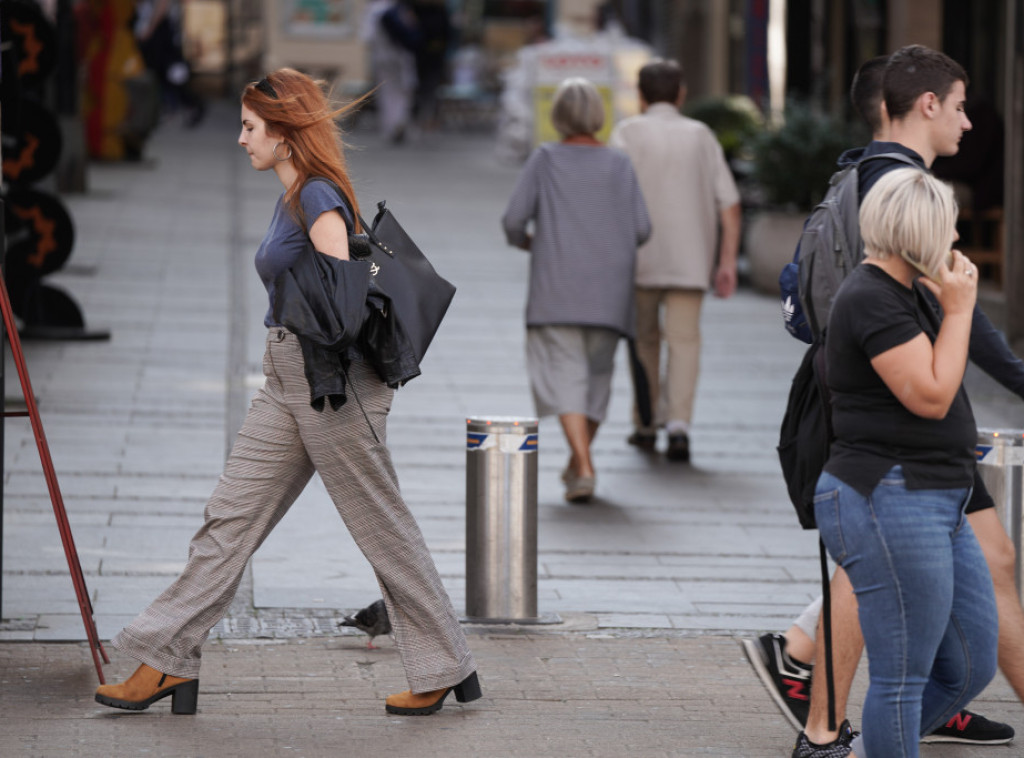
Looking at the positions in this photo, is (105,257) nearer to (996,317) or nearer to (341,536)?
(996,317)

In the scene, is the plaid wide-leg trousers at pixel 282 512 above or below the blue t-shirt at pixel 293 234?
below

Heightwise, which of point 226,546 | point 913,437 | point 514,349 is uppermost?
point 913,437

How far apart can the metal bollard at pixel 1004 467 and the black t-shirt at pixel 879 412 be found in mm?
1479

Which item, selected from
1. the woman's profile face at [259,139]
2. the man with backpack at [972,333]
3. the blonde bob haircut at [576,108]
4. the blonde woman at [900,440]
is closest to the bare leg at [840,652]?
the man with backpack at [972,333]

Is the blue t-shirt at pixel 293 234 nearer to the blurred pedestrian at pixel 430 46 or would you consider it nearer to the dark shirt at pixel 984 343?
the dark shirt at pixel 984 343

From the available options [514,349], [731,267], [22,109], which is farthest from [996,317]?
[22,109]

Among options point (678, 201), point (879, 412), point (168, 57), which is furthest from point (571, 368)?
point (168, 57)

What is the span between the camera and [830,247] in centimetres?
448

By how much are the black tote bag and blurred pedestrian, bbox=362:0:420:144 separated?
69.3 feet

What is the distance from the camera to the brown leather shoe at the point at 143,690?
4.82 metres

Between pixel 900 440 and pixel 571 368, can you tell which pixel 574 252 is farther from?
pixel 900 440

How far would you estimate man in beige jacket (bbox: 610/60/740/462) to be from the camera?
857 centimetres

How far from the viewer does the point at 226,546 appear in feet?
15.8

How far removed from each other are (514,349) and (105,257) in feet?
15.1
